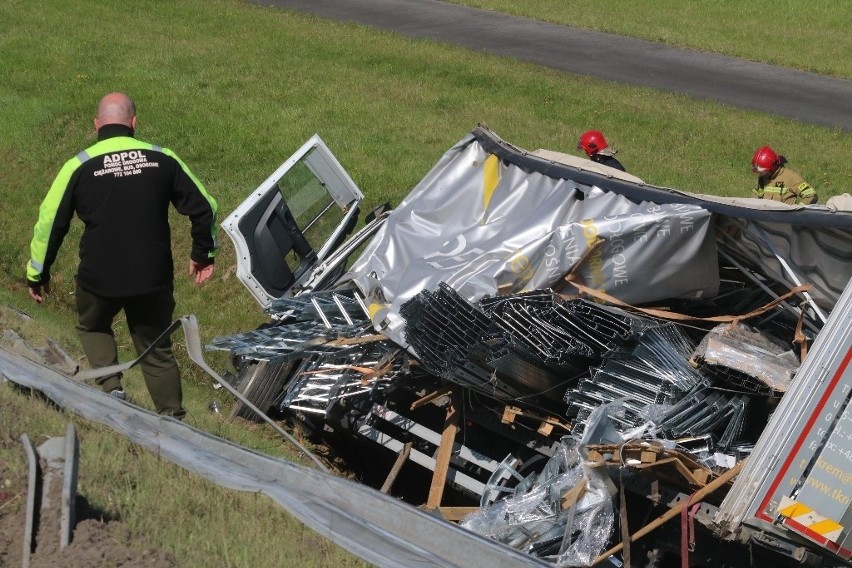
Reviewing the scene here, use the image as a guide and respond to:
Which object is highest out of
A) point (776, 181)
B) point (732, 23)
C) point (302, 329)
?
point (732, 23)

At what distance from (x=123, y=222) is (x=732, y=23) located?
23461 millimetres

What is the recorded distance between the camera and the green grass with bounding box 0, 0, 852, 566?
13938 millimetres

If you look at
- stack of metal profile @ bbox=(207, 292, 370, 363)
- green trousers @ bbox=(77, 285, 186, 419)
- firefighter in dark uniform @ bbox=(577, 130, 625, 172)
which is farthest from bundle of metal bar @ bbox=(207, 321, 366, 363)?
firefighter in dark uniform @ bbox=(577, 130, 625, 172)

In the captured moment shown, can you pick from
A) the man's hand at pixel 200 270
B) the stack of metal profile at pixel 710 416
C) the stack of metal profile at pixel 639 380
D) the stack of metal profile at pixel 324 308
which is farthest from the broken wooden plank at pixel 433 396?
the man's hand at pixel 200 270

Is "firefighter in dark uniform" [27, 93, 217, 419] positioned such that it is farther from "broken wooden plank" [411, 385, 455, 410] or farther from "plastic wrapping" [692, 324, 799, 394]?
"plastic wrapping" [692, 324, 799, 394]

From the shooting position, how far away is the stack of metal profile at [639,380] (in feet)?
21.6

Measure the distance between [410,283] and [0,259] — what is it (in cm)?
819

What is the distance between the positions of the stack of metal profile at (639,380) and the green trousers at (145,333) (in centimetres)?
237

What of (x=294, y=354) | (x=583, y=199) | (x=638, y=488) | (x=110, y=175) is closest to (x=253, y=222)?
(x=294, y=354)

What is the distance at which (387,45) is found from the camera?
2167 centimetres

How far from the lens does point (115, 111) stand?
6.74 m

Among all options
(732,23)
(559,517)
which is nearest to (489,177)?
(559,517)

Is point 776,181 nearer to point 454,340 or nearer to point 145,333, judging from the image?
point 454,340

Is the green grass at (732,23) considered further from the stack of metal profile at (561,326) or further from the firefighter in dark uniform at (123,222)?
the firefighter in dark uniform at (123,222)
